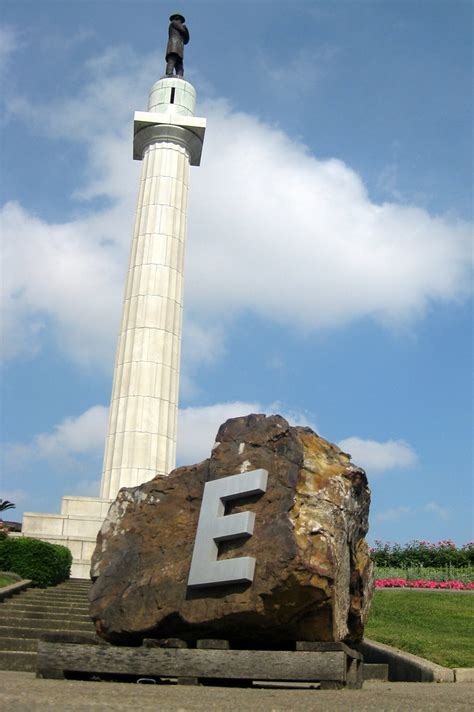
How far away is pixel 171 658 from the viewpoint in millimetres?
7535

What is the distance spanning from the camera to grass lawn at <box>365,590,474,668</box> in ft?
33.9

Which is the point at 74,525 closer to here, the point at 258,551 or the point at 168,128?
the point at 168,128

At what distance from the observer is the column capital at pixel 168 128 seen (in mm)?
28844

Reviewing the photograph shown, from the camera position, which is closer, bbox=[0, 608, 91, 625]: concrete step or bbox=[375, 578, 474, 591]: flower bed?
bbox=[0, 608, 91, 625]: concrete step

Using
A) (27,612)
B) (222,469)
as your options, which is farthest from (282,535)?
(27,612)

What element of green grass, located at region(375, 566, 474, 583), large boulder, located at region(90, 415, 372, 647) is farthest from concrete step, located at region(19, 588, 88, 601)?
green grass, located at region(375, 566, 474, 583)

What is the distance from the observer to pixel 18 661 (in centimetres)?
947

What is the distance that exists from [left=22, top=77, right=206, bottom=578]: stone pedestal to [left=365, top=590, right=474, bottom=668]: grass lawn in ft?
33.0

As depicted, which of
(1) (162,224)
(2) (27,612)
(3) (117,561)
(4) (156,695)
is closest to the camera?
(4) (156,695)

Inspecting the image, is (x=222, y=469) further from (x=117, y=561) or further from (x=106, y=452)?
(x=106, y=452)

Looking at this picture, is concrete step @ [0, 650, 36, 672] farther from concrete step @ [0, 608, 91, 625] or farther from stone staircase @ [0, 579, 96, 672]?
concrete step @ [0, 608, 91, 625]

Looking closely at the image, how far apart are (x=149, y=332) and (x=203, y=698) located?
817 inches

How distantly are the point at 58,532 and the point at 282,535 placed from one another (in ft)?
57.9

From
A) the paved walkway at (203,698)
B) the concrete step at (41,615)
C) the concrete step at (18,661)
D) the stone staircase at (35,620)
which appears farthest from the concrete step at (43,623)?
the paved walkway at (203,698)
